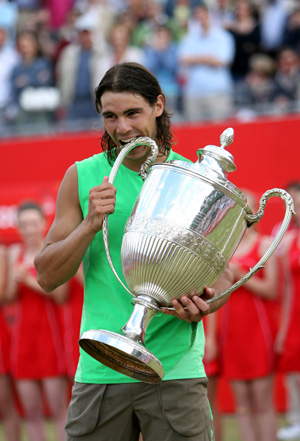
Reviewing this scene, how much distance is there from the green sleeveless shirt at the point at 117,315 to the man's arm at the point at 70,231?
0.04 metres

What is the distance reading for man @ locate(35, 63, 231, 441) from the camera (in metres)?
2.37

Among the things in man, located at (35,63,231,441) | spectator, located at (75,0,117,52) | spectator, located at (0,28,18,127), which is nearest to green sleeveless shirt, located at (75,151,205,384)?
man, located at (35,63,231,441)

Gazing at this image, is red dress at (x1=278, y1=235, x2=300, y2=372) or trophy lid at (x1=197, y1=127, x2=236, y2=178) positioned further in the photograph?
red dress at (x1=278, y1=235, x2=300, y2=372)

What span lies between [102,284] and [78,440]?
469 millimetres

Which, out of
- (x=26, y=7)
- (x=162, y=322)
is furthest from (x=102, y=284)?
(x=26, y=7)

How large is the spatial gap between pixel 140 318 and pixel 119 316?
0.23 metres

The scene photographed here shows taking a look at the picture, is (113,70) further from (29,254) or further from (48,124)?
(48,124)

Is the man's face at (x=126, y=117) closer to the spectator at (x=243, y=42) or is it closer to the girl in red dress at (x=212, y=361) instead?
the girl in red dress at (x=212, y=361)

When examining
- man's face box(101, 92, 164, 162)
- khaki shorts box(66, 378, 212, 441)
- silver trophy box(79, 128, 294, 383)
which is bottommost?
khaki shorts box(66, 378, 212, 441)

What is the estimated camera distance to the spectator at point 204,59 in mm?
7588

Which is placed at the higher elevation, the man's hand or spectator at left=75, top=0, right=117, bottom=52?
the man's hand

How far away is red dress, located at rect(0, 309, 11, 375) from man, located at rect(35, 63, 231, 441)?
9.89 feet

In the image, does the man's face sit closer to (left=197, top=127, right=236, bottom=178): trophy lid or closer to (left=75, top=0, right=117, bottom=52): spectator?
(left=197, top=127, right=236, bottom=178): trophy lid

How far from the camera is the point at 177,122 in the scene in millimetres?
7367
